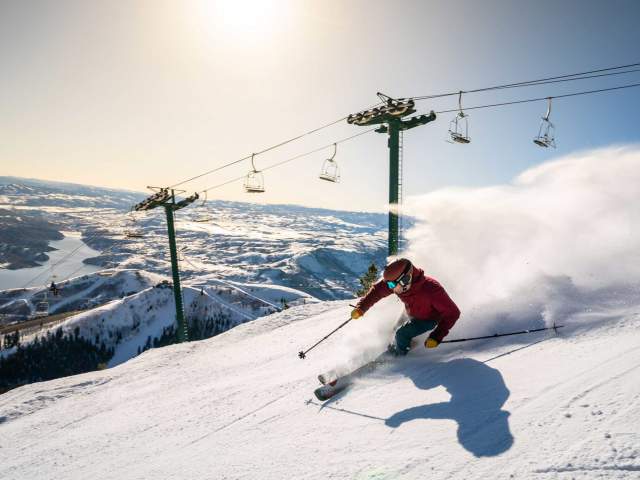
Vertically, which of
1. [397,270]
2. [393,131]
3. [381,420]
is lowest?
[381,420]

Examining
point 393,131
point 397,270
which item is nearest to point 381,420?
point 397,270

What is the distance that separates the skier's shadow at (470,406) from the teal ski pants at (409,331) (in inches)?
20.1

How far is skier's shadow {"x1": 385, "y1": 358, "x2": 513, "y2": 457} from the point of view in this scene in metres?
3.49

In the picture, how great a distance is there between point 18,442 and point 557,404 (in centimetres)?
967

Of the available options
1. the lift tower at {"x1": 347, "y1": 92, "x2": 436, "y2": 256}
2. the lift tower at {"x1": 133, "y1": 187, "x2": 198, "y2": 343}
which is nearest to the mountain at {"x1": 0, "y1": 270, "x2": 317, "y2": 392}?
the lift tower at {"x1": 133, "y1": 187, "x2": 198, "y2": 343}

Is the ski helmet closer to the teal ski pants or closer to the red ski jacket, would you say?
the red ski jacket

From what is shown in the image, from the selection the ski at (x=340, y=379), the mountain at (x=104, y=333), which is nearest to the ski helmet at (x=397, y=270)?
the ski at (x=340, y=379)

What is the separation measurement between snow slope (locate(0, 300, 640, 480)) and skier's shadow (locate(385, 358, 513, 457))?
0.02 m

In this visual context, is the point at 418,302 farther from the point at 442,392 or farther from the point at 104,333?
the point at 104,333

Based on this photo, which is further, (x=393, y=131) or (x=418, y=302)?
(x=393, y=131)

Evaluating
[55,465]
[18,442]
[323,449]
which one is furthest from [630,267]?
[18,442]

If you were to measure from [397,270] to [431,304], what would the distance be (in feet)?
2.50

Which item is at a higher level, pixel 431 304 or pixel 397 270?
pixel 397 270

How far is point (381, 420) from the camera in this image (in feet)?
14.7
